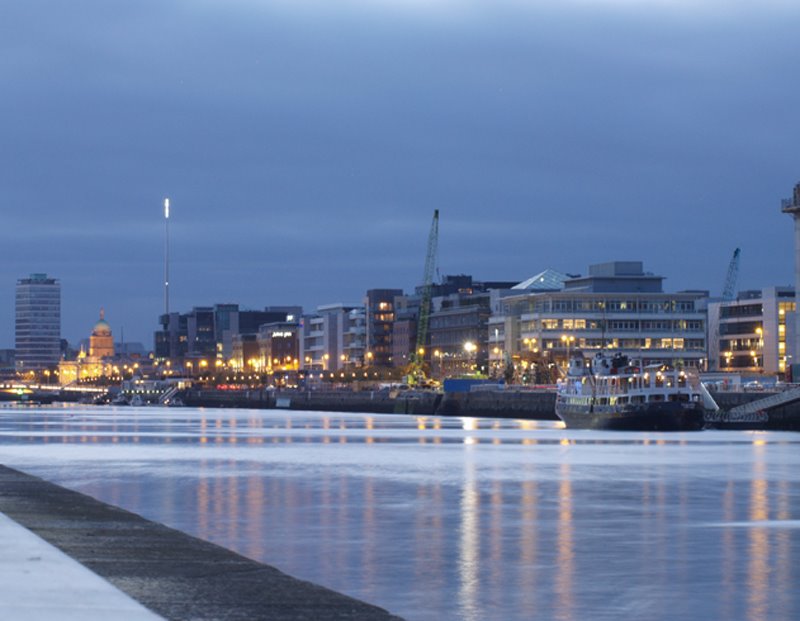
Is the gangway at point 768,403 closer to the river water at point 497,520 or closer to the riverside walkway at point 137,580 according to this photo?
the river water at point 497,520

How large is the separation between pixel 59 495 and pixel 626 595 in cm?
2200

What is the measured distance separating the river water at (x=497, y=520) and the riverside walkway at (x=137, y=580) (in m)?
1.24

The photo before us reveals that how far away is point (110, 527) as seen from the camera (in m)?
34.6

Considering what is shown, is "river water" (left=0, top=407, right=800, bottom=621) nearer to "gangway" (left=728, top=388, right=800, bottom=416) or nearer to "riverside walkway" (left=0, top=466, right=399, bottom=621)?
"riverside walkway" (left=0, top=466, right=399, bottom=621)

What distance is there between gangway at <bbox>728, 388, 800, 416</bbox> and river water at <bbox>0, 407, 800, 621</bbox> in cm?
4798

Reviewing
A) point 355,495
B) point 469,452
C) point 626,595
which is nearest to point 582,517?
point 355,495

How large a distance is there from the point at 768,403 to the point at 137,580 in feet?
357

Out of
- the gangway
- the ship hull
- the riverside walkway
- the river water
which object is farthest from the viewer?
the gangway

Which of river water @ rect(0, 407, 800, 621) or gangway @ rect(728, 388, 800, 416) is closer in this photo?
river water @ rect(0, 407, 800, 621)

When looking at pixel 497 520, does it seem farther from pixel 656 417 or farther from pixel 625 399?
pixel 625 399

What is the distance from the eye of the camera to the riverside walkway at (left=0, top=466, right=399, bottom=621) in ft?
72.6

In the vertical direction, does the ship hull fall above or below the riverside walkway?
above

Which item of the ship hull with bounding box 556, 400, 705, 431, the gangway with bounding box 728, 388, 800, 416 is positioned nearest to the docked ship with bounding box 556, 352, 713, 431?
the ship hull with bounding box 556, 400, 705, 431

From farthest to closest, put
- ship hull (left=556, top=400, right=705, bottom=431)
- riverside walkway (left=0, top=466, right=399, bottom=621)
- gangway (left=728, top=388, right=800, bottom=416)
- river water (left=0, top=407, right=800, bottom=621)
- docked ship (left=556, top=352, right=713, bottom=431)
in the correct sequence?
gangway (left=728, top=388, right=800, bottom=416), docked ship (left=556, top=352, right=713, bottom=431), ship hull (left=556, top=400, right=705, bottom=431), river water (left=0, top=407, right=800, bottom=621), riverside walkway (left=0, top=466, right=399, bottom=621)
